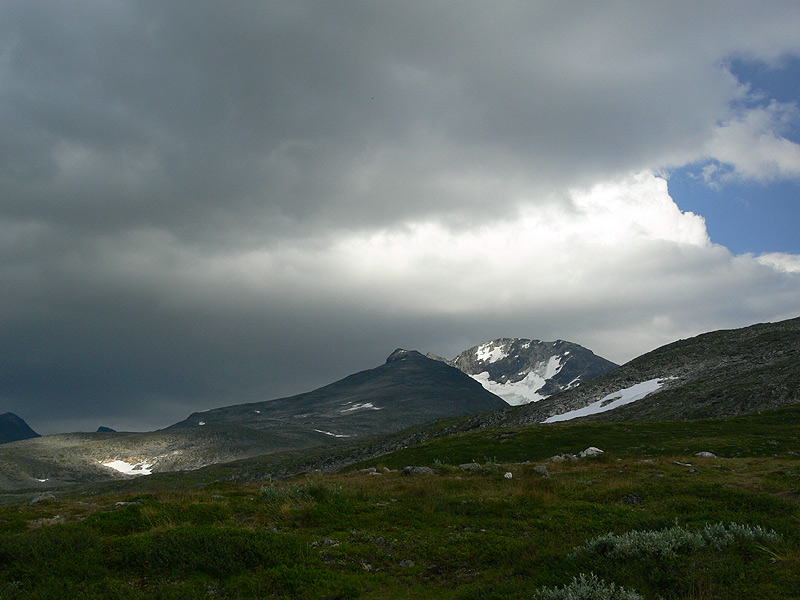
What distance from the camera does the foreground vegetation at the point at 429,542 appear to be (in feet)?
31.7

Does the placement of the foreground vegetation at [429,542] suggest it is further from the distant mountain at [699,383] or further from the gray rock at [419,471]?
the distant mountain at [699,383]

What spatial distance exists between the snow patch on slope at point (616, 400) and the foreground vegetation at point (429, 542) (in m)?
58.3

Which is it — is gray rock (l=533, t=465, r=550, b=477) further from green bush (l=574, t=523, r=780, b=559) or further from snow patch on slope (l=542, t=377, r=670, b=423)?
snow patch on slope (l=542, t=377, r=670, b=423)

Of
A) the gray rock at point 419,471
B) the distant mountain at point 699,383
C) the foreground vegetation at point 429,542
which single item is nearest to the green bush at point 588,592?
the foreground vegetation at point 429,542

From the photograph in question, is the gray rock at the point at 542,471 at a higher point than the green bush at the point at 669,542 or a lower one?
lower

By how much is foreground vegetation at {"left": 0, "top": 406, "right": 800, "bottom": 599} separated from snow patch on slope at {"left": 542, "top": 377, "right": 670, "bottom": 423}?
191 feet

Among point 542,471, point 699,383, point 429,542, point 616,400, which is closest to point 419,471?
point 542,471

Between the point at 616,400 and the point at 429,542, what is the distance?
75.7 m

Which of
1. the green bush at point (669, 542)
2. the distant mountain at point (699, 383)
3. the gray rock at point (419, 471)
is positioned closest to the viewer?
the green bush at point (669, 542)

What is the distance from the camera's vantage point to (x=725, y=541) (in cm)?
1082

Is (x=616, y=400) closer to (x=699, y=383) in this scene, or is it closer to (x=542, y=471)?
(x=699, y=383)

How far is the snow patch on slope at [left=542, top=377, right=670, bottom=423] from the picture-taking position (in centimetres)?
7778

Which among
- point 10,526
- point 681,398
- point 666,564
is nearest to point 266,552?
point 666,564

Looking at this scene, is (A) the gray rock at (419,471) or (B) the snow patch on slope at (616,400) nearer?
(A) the gray rock at (419,471)
